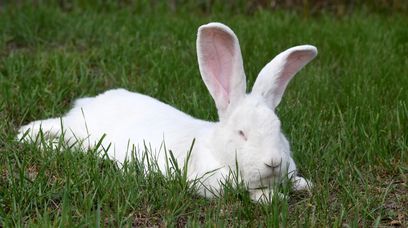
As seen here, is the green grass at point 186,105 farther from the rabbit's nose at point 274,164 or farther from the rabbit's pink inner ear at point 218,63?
the rabbit's pink inner ear at point 218,63

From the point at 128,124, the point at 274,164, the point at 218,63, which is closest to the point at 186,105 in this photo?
the point at 128,124

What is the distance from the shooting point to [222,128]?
3572mm

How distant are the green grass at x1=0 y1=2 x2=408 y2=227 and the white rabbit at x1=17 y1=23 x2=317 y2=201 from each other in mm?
136

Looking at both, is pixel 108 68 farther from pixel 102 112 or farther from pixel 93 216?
pixel 93 216

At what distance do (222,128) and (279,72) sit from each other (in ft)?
1.15

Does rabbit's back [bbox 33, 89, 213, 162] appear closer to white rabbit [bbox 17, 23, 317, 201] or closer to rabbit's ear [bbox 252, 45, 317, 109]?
white rabbit [bbox 17, 23, 317, 201]

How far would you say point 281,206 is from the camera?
3377 millimetres

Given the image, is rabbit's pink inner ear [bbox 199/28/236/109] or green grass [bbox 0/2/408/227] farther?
rabbit's pink inner ear [bbox 199/28/236/109]

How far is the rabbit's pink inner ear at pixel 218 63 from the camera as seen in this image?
11.9 feet

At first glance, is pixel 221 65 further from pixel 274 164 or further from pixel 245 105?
pixel 274 164

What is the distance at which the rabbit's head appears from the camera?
131 inches

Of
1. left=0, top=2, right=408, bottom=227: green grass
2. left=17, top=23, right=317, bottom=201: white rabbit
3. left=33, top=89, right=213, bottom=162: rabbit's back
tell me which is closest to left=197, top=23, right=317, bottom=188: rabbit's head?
left=17, top=23, right=317, bottom=201: white rabbit

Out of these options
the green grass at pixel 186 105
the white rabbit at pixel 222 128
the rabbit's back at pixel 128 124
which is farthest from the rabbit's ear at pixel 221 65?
the green grass at pixel 186 105

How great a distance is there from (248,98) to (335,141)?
0.88 meters
